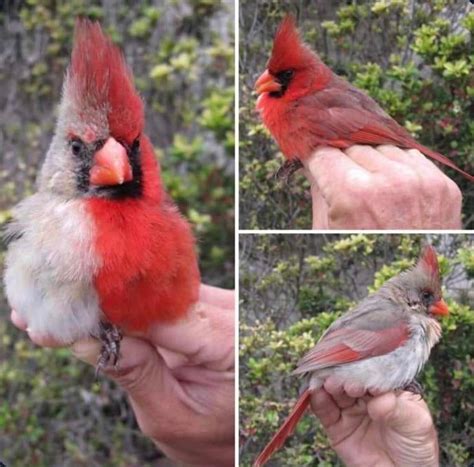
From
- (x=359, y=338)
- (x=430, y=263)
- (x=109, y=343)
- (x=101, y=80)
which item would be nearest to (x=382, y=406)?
(x=359, y=338)

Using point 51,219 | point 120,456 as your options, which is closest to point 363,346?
point 51,219

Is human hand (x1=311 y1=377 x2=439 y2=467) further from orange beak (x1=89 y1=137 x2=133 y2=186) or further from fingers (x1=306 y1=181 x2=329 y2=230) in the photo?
orange beak (x1=89 y1=137 x2=133 y2=186)

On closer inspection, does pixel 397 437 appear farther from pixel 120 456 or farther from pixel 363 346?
pixel 120 456

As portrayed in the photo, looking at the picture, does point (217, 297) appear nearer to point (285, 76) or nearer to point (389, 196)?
point (285, 76)

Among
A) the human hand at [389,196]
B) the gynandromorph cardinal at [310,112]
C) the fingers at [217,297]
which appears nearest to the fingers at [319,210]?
the human hand at [389,196]

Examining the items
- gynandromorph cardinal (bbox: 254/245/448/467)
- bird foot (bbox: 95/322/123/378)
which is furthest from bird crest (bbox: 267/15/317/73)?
bird foot (bbox: 95/322/123/378)
